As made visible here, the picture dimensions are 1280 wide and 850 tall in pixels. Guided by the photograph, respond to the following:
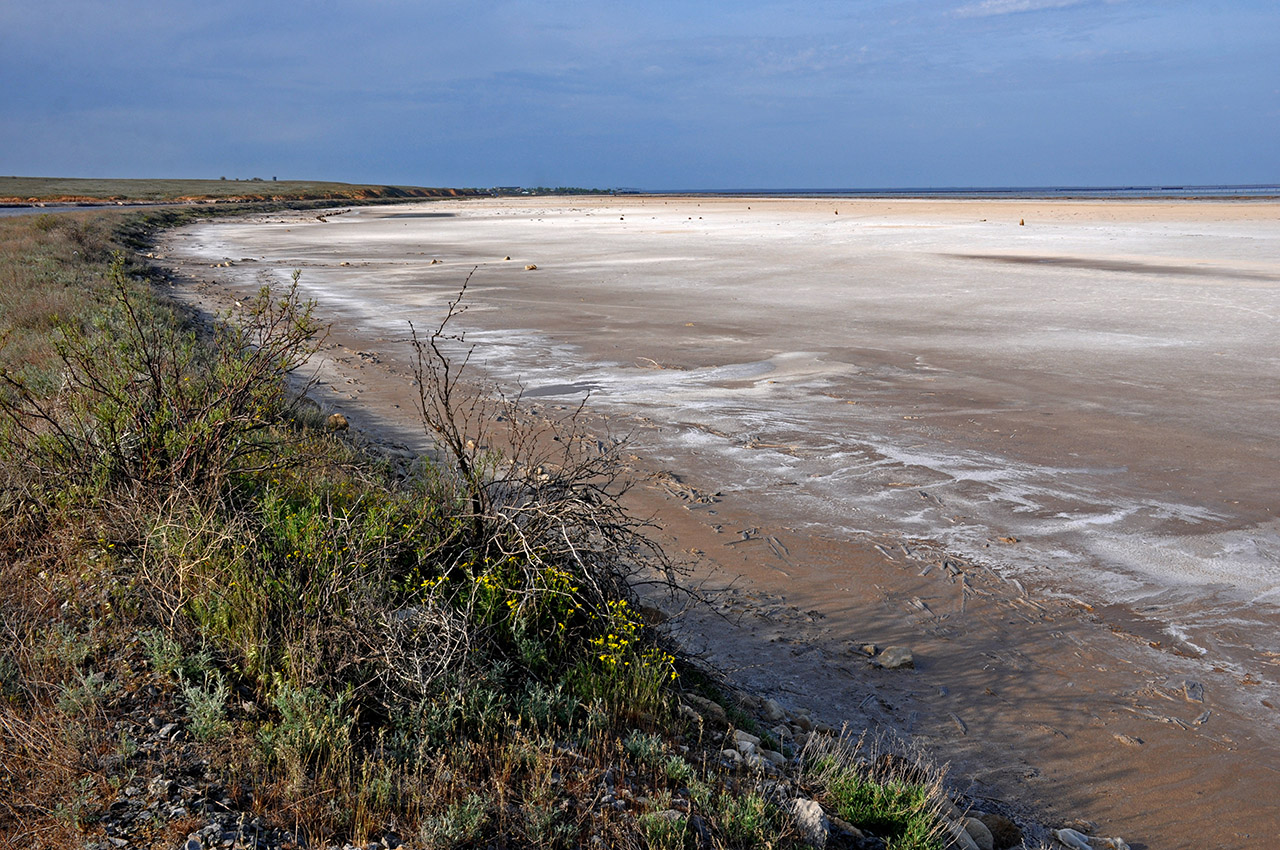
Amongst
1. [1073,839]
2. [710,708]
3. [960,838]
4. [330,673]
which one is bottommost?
[1073,839]

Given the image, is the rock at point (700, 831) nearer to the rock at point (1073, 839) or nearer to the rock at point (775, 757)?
the rock at point (775, 757)

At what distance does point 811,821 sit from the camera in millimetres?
3285

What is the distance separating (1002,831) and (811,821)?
1.03 meters

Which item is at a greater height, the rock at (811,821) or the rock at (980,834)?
the rock at (811,821)

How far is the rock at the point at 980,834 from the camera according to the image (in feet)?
11.8

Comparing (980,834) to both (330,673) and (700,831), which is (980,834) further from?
(330,673)

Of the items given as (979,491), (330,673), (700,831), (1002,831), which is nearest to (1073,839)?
(1002,831)

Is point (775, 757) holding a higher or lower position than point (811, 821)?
lower

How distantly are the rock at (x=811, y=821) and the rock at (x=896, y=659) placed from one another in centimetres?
185

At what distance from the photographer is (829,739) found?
4113mm

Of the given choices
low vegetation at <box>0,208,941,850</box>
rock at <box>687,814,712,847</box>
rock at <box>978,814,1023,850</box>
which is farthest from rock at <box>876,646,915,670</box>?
rock at <box>687,814,712,847</box>

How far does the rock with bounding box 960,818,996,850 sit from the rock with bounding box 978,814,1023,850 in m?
0.04

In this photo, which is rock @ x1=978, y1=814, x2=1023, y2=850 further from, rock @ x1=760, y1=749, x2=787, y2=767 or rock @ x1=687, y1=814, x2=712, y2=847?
rock @ x1=687, y1=814, x2=712, y2=847

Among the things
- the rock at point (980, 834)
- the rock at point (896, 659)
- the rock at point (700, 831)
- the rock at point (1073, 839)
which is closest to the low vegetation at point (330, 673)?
the rock at point (700, 831)
